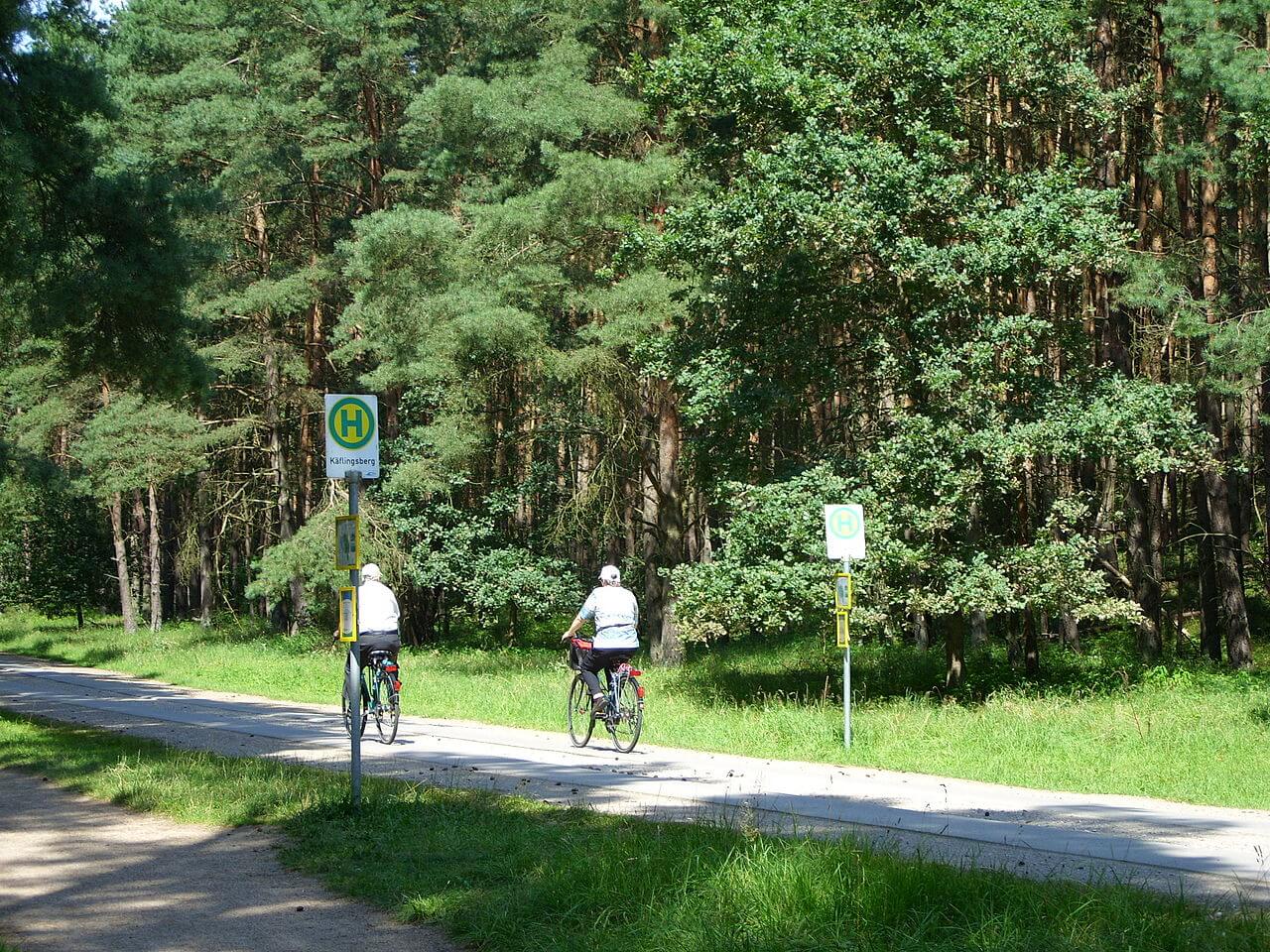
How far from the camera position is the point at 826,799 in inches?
433

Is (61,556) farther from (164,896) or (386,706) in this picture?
(164,896)

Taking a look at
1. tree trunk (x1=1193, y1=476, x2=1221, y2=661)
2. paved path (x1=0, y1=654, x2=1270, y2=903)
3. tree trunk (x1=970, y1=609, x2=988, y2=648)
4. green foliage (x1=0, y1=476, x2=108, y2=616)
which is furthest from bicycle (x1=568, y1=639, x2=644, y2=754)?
green foliage (x1=0, y1=476, x2=108, y2=616)

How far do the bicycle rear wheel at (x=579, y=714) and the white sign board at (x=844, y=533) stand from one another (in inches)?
131

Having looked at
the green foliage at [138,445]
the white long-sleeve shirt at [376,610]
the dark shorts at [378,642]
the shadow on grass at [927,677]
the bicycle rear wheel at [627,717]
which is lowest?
the shadow on grass at [927,677]

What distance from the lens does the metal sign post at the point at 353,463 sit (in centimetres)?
975

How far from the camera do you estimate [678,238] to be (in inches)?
790

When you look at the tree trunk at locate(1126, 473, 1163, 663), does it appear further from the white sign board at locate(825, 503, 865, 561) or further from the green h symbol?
the green h symbol

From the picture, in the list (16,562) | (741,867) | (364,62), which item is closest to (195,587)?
(16,562)

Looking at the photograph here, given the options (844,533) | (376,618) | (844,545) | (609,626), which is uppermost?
(844,533)

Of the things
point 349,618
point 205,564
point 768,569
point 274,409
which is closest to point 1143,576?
point 768,569

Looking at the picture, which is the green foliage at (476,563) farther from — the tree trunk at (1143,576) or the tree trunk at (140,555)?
the tree trunk at (140,555)

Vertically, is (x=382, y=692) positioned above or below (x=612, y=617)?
below

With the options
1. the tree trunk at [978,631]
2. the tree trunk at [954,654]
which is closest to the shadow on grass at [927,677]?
the tree trunk at [954,654]

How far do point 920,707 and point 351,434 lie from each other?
36.2 ft
